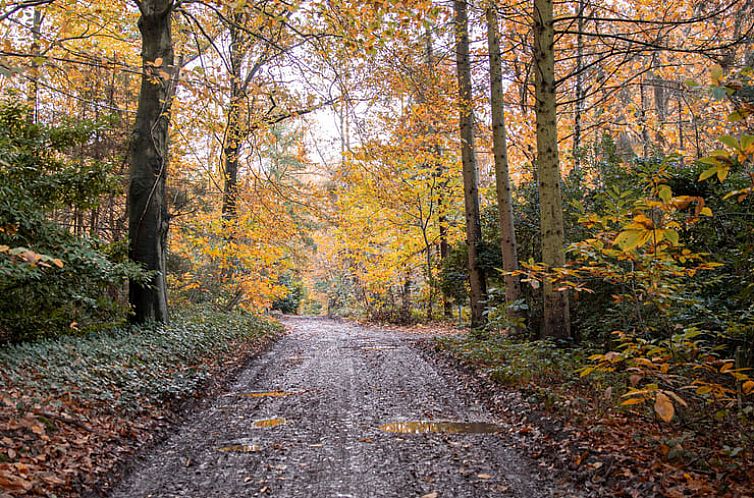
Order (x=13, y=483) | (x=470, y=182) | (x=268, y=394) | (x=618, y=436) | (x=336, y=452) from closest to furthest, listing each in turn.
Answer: (x=13, y=483) → (x=618, y=436) → (x=336, y=452) → (x=268, y=394) → (x=470, y=182)

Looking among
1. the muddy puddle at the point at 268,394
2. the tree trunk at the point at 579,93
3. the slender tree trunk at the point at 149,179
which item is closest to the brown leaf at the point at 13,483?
the muddy puddle at the point at 268,394

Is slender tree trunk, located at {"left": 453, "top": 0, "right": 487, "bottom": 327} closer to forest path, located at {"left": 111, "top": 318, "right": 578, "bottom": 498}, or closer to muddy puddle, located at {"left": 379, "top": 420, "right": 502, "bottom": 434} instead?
forest path, located at {"left": 111, "top": 318, "right": 578, "bottom": 498}

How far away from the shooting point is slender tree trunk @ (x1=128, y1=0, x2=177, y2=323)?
33.7ft

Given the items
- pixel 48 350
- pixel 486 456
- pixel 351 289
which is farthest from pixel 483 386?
pixel 351 289

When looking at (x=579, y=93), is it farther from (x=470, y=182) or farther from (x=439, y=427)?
(x=439, y=427)

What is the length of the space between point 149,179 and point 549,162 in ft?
24.8

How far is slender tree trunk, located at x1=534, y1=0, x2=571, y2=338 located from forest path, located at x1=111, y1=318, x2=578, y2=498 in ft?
6.69

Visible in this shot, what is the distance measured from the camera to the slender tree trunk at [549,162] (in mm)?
8164

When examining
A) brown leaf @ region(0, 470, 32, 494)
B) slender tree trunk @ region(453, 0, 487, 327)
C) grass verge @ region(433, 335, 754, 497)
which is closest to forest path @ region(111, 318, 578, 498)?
grass verge @ region(433, 335, 754, 497)

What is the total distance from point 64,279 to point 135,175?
3.24m

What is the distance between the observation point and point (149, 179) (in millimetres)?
10570

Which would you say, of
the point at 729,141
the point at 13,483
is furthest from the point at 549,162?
the point at 13,483

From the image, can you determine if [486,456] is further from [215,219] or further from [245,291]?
[245,291]

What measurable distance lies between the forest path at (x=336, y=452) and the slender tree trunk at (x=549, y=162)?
2.04 meters
